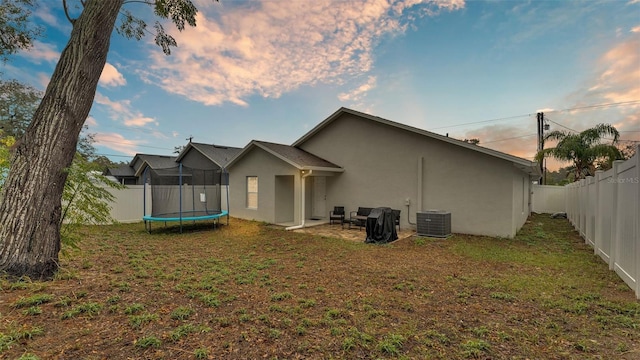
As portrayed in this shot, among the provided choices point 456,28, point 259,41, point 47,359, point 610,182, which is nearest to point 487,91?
point 456,28

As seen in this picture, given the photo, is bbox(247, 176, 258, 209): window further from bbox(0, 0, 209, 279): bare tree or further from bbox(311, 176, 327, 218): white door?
bbox(0, 0, 209, 279): bare tree

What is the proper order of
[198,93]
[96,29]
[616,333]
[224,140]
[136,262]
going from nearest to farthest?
[616,333], [96,29], [136,262], [198,93], [224,140]

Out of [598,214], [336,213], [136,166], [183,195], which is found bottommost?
[336,213]

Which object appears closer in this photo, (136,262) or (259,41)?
(136,262)

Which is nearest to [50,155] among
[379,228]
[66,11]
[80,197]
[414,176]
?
[80,197]

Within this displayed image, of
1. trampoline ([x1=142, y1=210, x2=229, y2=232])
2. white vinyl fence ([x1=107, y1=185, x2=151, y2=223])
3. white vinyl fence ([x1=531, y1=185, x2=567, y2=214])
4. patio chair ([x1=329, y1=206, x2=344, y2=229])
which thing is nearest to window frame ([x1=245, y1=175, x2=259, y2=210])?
trampoline ([x1=142, y1=210, x2=229, y2=232])

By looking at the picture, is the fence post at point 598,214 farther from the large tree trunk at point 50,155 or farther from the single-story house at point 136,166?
the single-story house at point 136,166

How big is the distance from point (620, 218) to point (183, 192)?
12.8 metres

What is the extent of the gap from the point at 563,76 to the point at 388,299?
1273cm

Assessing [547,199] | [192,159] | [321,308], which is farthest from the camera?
[192,159]

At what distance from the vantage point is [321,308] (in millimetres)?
3719

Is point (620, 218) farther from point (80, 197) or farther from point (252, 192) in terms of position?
point (252, 192)

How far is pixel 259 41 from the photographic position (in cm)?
1054

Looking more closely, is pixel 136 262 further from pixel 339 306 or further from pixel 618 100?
pixel 618 100
